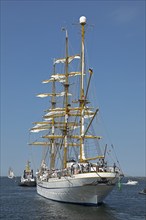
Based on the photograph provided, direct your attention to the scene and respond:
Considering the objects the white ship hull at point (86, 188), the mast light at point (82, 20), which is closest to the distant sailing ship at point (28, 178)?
the white ship hull at point (86, 188)

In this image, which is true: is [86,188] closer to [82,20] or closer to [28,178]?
[82,20]

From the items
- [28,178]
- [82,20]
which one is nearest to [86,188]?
[82,20]

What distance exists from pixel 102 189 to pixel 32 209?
11807mm

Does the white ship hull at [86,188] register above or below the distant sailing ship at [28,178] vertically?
above

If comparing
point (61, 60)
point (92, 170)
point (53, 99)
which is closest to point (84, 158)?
point (92, 170)

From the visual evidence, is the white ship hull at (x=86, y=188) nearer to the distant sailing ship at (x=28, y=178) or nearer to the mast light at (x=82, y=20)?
the mast light at (x=82, y=20)

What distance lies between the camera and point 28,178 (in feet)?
497

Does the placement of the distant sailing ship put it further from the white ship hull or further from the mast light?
the mast light

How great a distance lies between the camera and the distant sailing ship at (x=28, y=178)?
145 meters

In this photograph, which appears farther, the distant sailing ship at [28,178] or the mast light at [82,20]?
the distant sailing ship at [28,178]

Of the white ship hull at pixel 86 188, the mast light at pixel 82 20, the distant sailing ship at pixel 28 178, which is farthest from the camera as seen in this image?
the distant sailing ship at pixel 28 178

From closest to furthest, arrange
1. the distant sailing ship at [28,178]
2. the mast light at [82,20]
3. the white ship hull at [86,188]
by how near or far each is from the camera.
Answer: the white ship hull at [86,188], the mast light at [82,20], the distant sailing ship at [28,178]

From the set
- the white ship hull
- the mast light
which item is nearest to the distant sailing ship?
the white ship hull

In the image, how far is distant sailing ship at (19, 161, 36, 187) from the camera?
14488 cm
